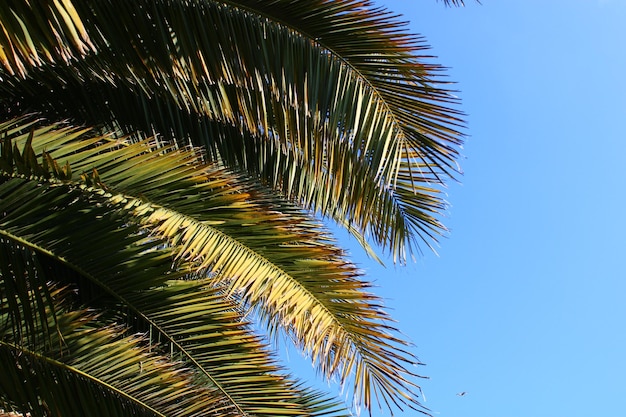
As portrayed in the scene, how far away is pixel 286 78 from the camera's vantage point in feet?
12.0

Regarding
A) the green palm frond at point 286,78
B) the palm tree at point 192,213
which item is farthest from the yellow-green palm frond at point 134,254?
the green palm frond at point 286,78

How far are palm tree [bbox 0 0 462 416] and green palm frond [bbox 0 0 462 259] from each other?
1cm

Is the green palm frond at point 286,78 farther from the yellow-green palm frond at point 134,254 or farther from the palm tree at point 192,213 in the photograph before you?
the yellow-green palm frond at point 134,254

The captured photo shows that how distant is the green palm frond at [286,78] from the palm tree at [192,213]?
1 cm

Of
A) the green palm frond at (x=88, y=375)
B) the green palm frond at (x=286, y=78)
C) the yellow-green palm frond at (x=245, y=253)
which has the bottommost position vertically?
the green palm frond at (x=88, y=375)

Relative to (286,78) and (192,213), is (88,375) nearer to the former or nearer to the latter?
(192,213)

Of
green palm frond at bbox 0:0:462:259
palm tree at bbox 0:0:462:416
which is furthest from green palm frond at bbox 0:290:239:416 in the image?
green palm frond at bbox 0:0:462:259

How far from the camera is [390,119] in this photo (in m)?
3.81

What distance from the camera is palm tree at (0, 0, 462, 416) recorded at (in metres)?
3.25

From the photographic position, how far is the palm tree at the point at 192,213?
325cm

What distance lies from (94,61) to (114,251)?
1012 mm

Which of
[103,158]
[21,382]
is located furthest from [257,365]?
[103,158]

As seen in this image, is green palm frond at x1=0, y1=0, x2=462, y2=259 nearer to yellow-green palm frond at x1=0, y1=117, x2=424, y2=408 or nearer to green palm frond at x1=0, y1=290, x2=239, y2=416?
yellow-green palm frond at x1=0, y1=117, x2=424, y2=408

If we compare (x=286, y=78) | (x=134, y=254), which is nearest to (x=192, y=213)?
(x=134, y=254)
